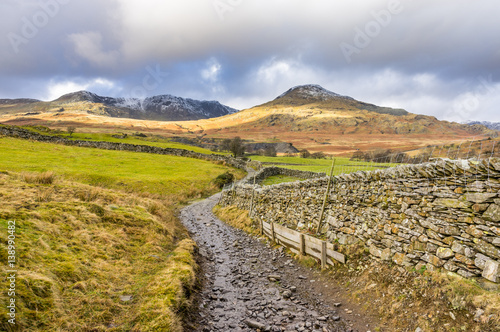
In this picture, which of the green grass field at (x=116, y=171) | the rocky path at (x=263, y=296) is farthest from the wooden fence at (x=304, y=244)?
the green grass field at (x=116, y=171)

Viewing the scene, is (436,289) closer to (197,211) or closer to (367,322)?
(367,322)

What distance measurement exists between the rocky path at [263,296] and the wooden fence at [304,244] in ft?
2.34

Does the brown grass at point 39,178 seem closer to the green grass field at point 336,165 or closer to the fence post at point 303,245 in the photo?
the fence post at point 303,245

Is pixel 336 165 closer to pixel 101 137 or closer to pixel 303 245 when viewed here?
pixel 303 245

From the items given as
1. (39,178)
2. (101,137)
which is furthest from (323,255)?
(101,137)

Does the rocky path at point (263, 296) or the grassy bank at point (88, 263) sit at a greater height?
the grassy bank at point (88, 263)

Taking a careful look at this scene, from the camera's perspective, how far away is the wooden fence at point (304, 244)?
1082 cm

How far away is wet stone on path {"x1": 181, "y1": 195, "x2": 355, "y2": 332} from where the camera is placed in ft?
25.5

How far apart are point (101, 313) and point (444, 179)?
1058 cm

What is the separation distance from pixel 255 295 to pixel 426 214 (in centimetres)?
697

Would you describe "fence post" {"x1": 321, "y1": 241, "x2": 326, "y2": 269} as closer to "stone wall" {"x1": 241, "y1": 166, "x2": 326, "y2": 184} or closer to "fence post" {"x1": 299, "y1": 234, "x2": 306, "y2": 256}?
"fence post" {"x1": 299, "y1": 234, "x2": 306, "y2": 256}

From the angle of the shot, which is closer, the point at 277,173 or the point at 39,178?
the point at 39,178

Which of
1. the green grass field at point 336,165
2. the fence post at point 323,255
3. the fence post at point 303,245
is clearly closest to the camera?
the fence post at point 323,255

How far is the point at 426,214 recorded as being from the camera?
296 inches
